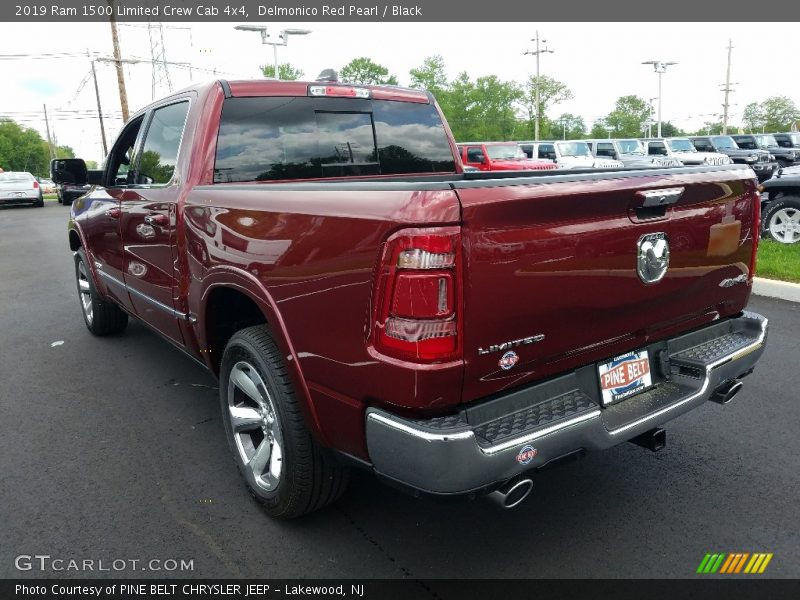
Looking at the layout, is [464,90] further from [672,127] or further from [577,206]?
[577,206]

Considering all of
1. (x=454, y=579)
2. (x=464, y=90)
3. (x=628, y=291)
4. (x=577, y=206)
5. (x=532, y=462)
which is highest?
(x=464, y=90)

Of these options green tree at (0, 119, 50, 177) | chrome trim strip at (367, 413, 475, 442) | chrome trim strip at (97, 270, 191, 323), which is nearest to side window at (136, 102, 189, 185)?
chrome trim strip at (97, 270, 191, 323)

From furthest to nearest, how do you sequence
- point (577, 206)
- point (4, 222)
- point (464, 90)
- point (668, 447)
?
1. point (464, 90)
2. point (4, 222)
3. point (668, 447)
4. point (577, 206)

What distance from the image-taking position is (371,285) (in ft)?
6.67

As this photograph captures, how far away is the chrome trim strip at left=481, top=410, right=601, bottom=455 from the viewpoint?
6.70 feet

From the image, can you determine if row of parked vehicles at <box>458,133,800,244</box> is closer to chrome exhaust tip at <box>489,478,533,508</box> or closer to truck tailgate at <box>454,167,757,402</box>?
truck tailgate at <box>454,167,757,402</box>

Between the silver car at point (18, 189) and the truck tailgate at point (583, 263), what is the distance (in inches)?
1139

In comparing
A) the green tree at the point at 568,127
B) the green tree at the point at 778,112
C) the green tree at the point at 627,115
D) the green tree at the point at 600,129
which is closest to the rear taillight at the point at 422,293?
the green tree at the point at 568,127

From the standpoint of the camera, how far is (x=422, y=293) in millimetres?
1953

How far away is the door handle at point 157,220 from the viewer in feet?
11.2

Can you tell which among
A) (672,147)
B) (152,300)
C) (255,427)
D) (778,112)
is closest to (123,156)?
(152,300)

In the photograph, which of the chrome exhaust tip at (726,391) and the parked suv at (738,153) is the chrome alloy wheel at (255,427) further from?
the parked suv at (738,153)

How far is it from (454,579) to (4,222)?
22.0 m

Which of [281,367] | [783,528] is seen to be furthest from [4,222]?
[783,528]
